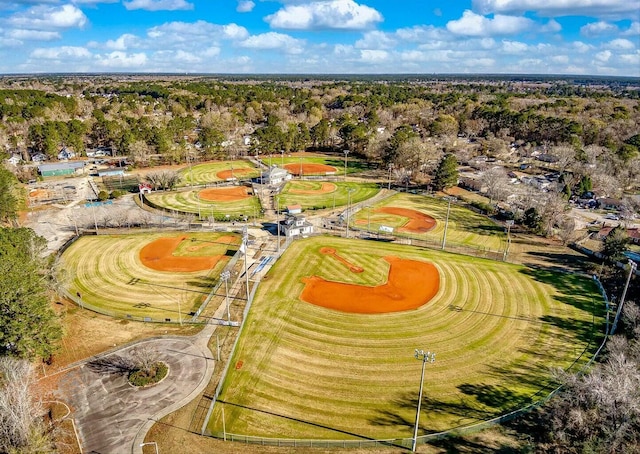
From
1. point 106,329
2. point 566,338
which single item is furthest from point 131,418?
point 566,338

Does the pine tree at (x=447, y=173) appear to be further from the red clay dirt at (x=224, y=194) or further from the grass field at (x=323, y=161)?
the red clay dirt at (x=224, y=194)

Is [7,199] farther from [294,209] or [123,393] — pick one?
[123,393]

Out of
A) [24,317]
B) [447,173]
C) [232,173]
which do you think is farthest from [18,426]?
[232,173]

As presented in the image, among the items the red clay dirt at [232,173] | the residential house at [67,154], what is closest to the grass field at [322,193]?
the red clay dirt at [232,173]

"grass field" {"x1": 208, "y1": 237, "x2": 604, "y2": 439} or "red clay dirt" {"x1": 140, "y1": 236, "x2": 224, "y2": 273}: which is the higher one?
"red clay dirt" {"x1": 140, "y1": 236, "x2": 224, "y2": 273}

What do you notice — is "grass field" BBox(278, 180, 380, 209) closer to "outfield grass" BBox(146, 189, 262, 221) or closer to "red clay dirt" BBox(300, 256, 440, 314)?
"outfield grass" BBox(146, 189, 262, 221)

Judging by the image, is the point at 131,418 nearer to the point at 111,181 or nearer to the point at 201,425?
the point at 201,425

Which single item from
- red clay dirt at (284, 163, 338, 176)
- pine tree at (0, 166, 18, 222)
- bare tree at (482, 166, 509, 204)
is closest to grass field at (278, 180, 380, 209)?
red clay dirt at (284, 163, 338, 176)
